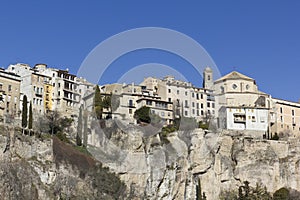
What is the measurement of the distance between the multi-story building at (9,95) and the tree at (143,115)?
14.6m

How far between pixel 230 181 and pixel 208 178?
3.67 metres

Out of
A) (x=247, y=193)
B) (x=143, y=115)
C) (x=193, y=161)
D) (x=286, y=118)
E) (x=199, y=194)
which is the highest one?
(x=286, y=118)

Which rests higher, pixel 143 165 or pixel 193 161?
pixel 193 161

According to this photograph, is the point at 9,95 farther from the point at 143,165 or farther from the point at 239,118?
the point at 239,118

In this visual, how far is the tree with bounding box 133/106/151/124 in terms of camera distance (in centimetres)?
7762

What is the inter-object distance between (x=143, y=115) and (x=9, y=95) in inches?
650

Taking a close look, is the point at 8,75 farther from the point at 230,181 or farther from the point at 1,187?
the point at 230,181

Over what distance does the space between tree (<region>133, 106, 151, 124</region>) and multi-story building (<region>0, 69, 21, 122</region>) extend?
1457 centimetres

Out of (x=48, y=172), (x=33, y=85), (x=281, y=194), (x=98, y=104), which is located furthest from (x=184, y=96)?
(x=48, y=172)

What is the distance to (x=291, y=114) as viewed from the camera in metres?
92.8

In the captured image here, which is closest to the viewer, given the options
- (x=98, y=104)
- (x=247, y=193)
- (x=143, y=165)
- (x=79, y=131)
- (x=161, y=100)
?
(x=143, y=165)

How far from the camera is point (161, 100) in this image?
8362 centimetres

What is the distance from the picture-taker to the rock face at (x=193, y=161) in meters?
68.7

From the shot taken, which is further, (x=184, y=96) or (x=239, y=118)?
(x=184, y=96)
